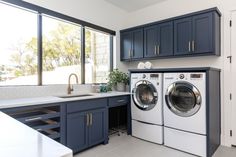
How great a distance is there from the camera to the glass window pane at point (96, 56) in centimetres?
372

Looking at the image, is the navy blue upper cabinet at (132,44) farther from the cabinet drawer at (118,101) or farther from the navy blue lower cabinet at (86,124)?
the navy blue lower cabinet at (86,124)

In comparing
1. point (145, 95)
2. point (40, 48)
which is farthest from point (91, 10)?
point (145, 95)

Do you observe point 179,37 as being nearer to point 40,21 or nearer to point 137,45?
point 137,45

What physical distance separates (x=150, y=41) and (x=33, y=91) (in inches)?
97.4

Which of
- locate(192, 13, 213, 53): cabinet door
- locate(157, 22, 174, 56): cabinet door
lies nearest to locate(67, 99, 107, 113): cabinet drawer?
locate(157, 22, 174, 56): cabinet door

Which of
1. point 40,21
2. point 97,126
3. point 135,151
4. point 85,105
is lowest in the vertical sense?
point 135,151

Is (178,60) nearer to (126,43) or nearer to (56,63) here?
(126,43)

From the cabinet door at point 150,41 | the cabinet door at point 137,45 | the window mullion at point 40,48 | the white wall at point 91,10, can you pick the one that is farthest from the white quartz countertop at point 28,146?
the cabinet door at point 137,45

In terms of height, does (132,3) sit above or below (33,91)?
above

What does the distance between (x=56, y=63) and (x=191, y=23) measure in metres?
2.56

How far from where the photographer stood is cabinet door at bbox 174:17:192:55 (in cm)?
310

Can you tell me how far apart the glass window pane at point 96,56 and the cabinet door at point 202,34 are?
2001 mm

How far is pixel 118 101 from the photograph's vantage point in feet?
10.8

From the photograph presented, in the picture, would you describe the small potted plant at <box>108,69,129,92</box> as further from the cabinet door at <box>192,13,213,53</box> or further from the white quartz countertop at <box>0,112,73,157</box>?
the white quartz countertop at <box>0,112,73,157</box>
